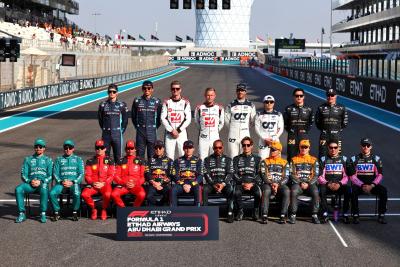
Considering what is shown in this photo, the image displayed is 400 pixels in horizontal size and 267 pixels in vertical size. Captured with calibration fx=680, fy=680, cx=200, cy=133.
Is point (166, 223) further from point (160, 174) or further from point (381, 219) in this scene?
point (381, 219)

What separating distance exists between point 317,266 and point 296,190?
8.20 feet

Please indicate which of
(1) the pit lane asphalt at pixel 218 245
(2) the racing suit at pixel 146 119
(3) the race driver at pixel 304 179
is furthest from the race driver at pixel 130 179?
(2) the racing suit at pixel 146 119

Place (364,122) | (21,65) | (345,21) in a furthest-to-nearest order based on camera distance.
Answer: (345,21) < (21,65) < (364,122)

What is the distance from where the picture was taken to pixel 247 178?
1100 centimetres

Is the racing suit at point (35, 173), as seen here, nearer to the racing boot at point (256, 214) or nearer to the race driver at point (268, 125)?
the racing boot at point (256, 214)

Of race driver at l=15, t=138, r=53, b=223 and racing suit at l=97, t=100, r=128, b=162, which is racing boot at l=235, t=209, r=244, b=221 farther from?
racing suit at l=97, t=100, r=128, b=162

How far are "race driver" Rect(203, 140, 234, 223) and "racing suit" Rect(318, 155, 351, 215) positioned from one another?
148 centimetres

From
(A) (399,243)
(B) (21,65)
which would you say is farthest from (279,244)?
(B) (21,65)

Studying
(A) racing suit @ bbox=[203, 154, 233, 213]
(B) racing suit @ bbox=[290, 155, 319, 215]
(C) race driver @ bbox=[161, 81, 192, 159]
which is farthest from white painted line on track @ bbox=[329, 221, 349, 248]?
(C) race driver @ bbox=[161, 81, 192, 159]

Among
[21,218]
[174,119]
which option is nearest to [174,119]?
[174,119]

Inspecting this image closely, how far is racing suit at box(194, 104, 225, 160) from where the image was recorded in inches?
512

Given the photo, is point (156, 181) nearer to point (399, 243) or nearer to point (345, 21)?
point (399, 243)

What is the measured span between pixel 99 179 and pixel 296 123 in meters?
4.48

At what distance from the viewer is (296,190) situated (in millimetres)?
10703
